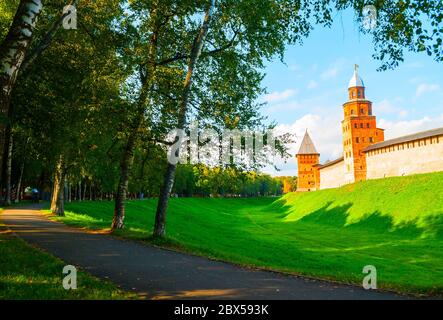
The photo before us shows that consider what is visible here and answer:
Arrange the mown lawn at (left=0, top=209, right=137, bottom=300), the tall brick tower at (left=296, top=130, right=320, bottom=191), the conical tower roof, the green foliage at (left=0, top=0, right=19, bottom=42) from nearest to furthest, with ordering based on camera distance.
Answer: the mown lawn at (left=0, top=209, right=137, bottom=300), the green foliage at (left=0, top=0, right=19, bottom=42), the tall brick tower at (left=296, top=130, right=320, bottom=191), the conical tower roof

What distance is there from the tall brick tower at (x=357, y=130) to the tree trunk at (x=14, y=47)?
92145mm

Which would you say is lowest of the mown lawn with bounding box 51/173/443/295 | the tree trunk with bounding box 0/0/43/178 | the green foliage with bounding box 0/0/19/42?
the mown lawn with bounding box 51/173/443/295

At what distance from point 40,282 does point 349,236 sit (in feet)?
125

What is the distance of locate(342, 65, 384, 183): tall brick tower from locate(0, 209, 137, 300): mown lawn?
90591mm

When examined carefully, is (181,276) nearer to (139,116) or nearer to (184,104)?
(184,104)

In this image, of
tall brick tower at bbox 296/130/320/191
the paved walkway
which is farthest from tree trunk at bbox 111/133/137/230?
tall brick tower at bbox 296/130/320/191

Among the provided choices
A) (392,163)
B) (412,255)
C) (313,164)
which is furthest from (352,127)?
(412,255)

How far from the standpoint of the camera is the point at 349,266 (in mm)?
25375

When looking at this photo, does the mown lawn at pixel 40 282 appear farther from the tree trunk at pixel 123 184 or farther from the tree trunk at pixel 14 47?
the tree trunk at pixel 123 184

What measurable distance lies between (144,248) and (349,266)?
598 inches

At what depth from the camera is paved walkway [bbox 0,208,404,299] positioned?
877 centimetres

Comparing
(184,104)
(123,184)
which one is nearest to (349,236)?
(123,184)

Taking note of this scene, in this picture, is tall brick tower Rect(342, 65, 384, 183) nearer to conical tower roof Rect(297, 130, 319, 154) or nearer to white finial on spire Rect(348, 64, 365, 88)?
white finial on spire Rect(348, 64, 365, 88)
